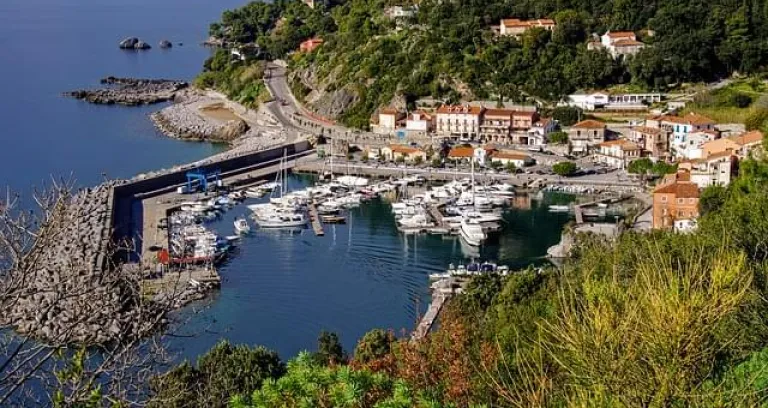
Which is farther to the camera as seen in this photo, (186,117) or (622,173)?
(186,117)

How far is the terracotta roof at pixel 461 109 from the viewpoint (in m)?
21.0

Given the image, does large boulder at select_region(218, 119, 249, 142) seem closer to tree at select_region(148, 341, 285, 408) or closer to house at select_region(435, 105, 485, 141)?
house at select_region(435, 105, 485, 141)

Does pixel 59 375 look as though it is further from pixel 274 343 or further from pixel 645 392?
pixel 274 343

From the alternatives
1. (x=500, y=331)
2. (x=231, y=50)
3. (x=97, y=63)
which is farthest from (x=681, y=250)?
(x=97, y=63)

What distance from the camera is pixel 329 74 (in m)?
25.2

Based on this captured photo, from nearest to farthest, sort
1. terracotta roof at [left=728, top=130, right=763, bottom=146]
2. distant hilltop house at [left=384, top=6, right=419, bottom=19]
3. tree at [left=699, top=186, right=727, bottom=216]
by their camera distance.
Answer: tree at [left=699, top=186, right=727, bottom=216], terracotta roof at [left=728, top=130, right=763, bottom=146], distant hilltop house at [left=384, top=6, right=419, bottom=19]

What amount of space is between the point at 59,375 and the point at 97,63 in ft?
118

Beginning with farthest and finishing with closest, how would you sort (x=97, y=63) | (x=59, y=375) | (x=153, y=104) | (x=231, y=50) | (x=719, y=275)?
(x=97, y=63), (x=231, y=50), (x=153, y=104), (x=719, y=275), (x=59, y=375)

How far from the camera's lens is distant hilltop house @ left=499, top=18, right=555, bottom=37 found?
78.3 ft

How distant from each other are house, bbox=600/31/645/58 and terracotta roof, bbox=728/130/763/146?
5.56 metres

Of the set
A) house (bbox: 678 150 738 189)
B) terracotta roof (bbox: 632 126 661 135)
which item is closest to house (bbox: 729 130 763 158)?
house (bbox: 678 150 738 189)

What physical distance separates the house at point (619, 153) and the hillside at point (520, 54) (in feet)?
10.9

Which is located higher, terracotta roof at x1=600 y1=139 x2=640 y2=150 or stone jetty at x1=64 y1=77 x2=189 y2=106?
stone jetty at x1=64 y1=77 x2=189 y2=106

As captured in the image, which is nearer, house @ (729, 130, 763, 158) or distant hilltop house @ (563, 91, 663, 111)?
house @ (729, 130, 763, 158)
